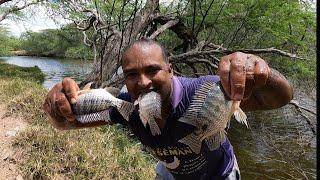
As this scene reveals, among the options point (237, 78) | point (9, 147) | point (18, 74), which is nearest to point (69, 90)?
point (237, 78)

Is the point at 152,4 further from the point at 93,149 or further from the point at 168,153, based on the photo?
the point at 168,153

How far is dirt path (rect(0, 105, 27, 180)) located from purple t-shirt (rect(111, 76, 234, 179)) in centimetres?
336

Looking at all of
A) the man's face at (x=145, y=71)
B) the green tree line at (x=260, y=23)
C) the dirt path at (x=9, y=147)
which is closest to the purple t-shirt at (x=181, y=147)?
the man's face at (x=145, y=71)

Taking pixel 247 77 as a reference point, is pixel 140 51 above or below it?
below

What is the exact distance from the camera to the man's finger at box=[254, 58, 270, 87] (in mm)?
1766

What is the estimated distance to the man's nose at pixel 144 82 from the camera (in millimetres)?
2146

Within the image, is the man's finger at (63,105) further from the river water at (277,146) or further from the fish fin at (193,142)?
the river water at (277,146)

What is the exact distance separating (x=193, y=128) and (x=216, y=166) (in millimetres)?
448

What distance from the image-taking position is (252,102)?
2170 millimetres

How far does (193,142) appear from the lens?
2238 millimetres

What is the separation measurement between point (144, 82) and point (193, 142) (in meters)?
0.46

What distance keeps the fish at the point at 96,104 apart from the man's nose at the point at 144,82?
0.17 metres

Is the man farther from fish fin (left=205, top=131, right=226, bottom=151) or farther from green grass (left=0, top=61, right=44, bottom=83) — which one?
green grass (left=0, top=61, right=44, bottom=83)

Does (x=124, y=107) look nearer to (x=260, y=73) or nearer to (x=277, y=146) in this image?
(x=260, y=73)
